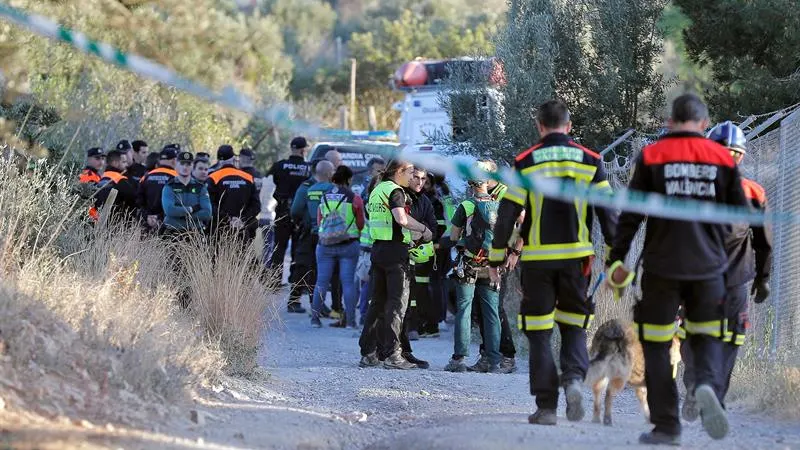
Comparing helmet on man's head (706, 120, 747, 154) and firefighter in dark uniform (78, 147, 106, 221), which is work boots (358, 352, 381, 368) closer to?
firefighter in dark uniform (78, 147, 106, 221)

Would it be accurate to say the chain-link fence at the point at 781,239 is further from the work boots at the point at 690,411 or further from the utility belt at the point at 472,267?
the utility belt at the point at 472,267

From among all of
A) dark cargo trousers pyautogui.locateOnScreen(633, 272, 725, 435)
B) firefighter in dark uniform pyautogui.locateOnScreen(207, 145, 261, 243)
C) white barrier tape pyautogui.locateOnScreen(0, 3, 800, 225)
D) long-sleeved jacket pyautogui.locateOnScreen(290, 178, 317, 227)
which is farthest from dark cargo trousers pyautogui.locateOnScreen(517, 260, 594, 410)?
long-sleeved jacket pyautogui.locateOnScreen(290, 178, 317, 227)

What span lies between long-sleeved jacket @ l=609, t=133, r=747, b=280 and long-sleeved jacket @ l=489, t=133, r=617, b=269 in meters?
0.73

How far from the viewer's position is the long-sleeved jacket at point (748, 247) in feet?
28.7

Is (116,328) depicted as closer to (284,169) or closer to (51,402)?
(51,402)

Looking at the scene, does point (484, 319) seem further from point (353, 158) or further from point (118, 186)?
point (353, 158)

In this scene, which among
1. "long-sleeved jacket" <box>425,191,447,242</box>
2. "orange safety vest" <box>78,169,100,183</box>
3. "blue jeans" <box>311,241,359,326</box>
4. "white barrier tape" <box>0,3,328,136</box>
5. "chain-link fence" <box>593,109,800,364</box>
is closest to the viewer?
"white barrier tape" <box>0,3,328,136</box>

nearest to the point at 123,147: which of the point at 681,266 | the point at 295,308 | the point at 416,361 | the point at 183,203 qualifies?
the point at 183,203

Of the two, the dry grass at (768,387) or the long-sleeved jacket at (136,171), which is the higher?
the long-sleeved jacket at (136,171)

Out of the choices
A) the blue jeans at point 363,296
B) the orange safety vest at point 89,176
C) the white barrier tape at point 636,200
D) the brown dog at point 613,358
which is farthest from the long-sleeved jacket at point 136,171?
the white barrier tape at point 636,200

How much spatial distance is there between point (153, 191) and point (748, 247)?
841 cm

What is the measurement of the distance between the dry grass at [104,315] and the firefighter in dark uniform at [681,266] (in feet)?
9.43

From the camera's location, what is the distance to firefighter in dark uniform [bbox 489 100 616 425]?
8711 mm

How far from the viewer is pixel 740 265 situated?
886 centimetres
